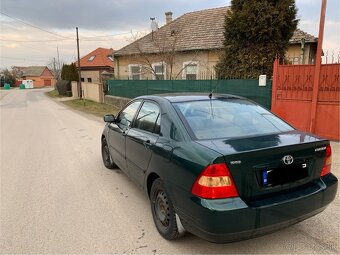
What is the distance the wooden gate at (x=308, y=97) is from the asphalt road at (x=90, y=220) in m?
1.39

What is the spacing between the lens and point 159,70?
801 inches

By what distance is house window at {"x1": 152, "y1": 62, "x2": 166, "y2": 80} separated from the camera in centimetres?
1945

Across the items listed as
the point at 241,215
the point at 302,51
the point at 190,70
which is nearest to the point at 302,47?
the point at 302,51

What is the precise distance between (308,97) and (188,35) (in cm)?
1289

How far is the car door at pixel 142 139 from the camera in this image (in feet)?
11.6

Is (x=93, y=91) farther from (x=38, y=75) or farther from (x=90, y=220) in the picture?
(x=38, y=75)

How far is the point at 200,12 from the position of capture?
20906 mm

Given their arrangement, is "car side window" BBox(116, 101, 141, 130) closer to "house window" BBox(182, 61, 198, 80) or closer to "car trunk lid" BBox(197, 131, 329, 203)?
"car trunk lid" BBox(197, 131, 329, 203)

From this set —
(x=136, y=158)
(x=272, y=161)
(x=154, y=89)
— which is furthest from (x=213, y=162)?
(x=154, y=89)

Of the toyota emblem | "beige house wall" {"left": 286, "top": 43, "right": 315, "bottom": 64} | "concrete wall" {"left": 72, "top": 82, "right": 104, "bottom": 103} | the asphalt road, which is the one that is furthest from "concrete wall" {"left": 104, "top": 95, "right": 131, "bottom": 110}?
the toyota emblem

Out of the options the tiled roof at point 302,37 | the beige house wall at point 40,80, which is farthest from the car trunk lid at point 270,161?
the beige house wall at point 40,80

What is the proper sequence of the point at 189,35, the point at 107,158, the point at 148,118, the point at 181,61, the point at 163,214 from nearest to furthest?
1. the point at 163,214
2. the point at 148,118
3. the point at 107,158
4. the point at 181,61
5. the point at 189,35

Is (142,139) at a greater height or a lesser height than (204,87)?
lesser

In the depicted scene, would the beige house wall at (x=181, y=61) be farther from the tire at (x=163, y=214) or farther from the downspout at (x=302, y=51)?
the tire at (x=163, y=214)
